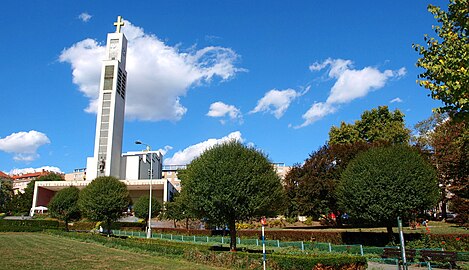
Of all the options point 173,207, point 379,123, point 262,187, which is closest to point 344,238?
point 262,187

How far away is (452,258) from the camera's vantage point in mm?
16359

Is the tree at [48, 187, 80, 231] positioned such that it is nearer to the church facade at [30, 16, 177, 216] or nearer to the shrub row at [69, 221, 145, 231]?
the shrub row at [69, 221, 145, 231]

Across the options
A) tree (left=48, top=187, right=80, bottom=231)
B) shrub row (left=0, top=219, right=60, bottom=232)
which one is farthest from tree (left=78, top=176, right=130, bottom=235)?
tree (left=48, top=187, right=80, bottom=231)

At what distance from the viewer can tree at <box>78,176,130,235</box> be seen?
3838cm

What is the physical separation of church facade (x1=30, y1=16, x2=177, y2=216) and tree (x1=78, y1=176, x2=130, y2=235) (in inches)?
1081

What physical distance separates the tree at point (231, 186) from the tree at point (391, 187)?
18.3 ft

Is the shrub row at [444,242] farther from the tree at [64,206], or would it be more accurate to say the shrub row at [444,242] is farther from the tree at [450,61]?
the tree at [64,206]

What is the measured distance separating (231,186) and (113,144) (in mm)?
50941

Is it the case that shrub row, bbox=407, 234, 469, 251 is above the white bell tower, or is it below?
below

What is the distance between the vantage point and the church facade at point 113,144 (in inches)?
2675

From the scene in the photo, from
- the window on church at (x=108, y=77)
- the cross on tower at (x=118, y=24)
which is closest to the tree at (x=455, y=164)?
the window on church at (x=108, y=77)

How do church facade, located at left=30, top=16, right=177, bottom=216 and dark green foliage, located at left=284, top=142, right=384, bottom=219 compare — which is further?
church facade, located at left=30, top=16, right=177, bottom=216

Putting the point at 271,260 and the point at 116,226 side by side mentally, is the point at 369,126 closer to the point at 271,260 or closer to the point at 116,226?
the point at 116,226

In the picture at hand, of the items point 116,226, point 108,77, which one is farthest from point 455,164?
point 108,77
